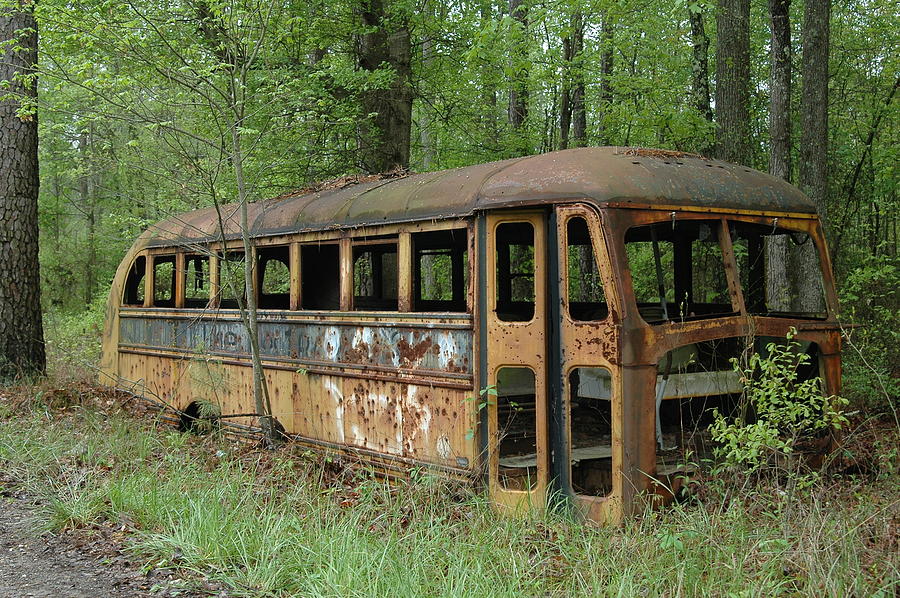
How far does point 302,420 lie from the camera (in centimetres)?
766

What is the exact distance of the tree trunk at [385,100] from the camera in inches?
501

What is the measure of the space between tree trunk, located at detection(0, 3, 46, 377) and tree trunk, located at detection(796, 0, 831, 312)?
1027 centimetres

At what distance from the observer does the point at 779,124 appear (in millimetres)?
10445

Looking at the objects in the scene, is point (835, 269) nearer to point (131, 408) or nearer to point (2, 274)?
point (131, 408)

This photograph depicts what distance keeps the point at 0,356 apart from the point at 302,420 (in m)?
5.25

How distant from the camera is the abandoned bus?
17.3 feet

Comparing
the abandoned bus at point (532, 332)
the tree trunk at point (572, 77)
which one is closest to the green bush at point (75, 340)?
the abandoned bus at point (532, 332)

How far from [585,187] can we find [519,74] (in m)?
9.51

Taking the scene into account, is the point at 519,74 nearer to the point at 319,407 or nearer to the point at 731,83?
the point at 731,83

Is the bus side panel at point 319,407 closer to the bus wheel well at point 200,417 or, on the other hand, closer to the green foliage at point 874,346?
the bus wheel well at point 200,417

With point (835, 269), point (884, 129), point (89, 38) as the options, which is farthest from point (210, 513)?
point (884, 129)

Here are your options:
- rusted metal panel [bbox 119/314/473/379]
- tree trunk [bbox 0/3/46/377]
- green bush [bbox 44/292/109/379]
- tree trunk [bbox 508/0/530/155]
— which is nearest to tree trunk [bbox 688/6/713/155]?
tree trunk [bbox 508/0/530/155]

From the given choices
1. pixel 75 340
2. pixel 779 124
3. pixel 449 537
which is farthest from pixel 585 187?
pixel 75 340

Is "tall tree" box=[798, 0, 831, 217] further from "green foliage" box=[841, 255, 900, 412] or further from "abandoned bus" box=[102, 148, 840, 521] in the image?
"abandoned bus" box=[102, 148, 840, 521]
